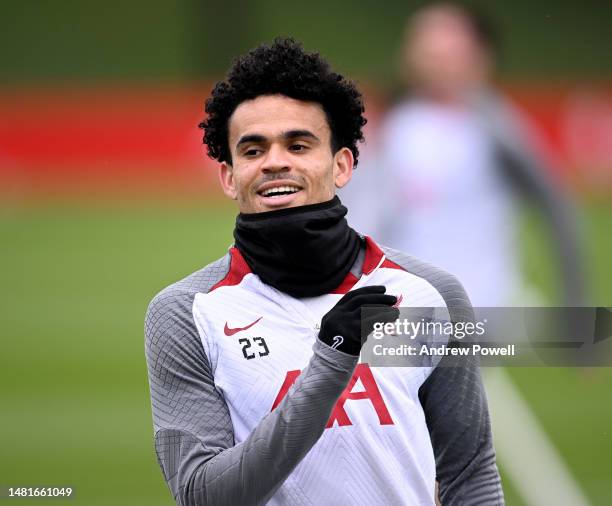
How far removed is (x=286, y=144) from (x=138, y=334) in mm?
7678

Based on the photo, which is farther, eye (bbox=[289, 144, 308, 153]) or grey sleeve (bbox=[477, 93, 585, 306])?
grey sleeve (bbox=[477, 93, 585, 306])

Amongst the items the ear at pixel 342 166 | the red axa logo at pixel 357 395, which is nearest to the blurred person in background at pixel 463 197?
the ear at pixel 342 166

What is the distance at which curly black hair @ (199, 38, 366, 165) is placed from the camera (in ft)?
6.86

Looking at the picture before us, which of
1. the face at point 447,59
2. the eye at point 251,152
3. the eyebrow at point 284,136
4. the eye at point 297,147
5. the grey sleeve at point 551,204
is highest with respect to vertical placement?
the face at point 447,59

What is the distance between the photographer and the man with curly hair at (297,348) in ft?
5.89

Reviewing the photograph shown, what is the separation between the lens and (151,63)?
17.0m

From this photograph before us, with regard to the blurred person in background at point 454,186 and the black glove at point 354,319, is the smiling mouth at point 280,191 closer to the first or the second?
the black glove at point 354,319

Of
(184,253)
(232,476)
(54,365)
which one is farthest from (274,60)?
(184,253)

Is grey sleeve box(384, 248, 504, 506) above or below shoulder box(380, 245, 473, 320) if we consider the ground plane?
below

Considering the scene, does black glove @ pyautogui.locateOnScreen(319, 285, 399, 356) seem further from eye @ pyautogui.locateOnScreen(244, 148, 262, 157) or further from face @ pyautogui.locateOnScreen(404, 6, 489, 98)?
face @ pyautogui.locateOnScreen(404, 6, 489, 98)

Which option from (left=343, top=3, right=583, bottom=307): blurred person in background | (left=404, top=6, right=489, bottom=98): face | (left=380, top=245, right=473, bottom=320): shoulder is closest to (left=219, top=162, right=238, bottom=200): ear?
(left=380, top=245, right=473, bottom=320): shoulder

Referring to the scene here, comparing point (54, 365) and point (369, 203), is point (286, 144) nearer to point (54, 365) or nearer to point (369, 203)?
point (369, 203)

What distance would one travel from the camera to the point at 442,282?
7.01ft

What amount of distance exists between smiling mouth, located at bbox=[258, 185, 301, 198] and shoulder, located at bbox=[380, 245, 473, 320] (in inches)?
9.9
